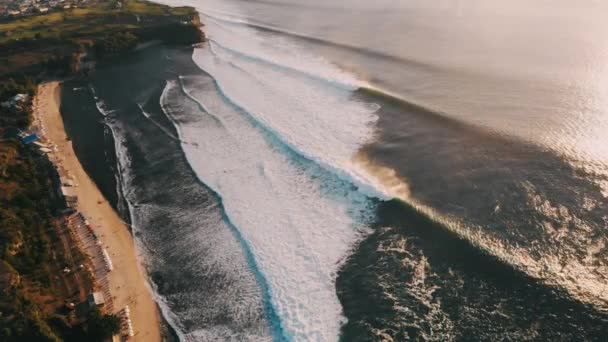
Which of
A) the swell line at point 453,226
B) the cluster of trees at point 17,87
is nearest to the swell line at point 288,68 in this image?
the swell line at point 453,226

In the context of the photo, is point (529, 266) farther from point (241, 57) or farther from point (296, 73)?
point (241, 57)

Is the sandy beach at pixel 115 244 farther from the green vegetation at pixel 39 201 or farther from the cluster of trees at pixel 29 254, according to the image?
the cluster of trees at pixel 29 254

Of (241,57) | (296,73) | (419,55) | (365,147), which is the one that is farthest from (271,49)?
(365,147)

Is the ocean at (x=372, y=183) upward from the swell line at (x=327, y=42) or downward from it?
downward

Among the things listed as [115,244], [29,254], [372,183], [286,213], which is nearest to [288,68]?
[372,183]

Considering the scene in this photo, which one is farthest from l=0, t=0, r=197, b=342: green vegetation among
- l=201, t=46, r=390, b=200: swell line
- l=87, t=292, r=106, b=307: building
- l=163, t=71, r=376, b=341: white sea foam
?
l=201, t=46, r=390, b=200: swell line

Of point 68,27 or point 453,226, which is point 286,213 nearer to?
point 453,226
